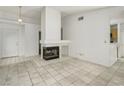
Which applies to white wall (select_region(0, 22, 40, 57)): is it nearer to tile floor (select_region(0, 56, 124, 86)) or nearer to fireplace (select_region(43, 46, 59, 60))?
fireplace (select_region(43, 46, 59, 60))

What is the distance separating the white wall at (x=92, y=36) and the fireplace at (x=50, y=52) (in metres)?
1.33

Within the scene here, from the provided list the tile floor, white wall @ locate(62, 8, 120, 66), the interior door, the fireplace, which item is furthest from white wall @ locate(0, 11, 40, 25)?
A: the tile floor

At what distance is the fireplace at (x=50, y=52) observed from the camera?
444 centimetres

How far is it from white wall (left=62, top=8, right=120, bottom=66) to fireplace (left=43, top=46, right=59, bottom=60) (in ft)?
4.36

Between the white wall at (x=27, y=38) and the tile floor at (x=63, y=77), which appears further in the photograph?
the white wall at (x=27, y=38)

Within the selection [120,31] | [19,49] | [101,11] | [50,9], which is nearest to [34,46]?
[19,49]

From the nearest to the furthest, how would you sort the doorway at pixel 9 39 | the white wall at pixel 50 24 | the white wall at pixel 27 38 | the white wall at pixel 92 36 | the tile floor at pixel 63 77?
the tile floor at pixel 63 77
the white wall at pixel 92 36
the white wall at pixel 50 24
the doorway at pixel 9 39
the white wall at pixel 27 38

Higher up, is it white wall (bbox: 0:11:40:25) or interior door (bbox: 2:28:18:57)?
white wall (bbox: 0:11:40:25)

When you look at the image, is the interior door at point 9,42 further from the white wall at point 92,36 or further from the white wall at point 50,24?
the white wall at point 92,36

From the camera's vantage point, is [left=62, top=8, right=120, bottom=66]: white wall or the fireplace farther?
the fireplace

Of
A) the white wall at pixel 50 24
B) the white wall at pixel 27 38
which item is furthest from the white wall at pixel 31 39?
the white wall at pixel 50 24

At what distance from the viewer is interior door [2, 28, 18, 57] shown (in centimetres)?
529
